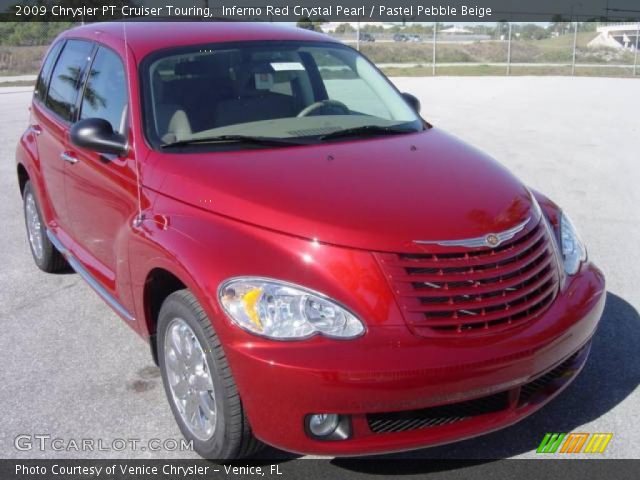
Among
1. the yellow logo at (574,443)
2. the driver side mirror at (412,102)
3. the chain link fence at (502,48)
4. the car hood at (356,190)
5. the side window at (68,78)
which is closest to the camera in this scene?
the car hood at (356,190)

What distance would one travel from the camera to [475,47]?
41656mm

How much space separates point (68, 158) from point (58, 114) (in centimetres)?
60

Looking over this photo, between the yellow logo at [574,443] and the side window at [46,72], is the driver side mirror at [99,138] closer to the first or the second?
the side window at [46,72]

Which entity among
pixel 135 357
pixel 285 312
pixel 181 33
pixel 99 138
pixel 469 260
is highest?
pixel 181 33

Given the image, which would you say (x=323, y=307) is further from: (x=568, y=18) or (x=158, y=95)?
(x=568, y=18)

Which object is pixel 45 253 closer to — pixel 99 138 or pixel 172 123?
pixel 99 138

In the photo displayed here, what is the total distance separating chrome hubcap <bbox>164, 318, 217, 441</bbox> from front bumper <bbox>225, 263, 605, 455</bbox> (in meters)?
0.33

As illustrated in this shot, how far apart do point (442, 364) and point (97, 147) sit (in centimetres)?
207

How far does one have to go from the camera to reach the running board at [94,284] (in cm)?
379

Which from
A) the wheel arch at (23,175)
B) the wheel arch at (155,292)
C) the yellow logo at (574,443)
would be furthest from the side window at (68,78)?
the yellow logo at (574,443)

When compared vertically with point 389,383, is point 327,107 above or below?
above

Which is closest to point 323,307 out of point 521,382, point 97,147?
point 521,382

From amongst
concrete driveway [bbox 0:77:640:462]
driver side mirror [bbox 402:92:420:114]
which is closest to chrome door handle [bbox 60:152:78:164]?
concrete driveway [bbox 0:77:640:462]
